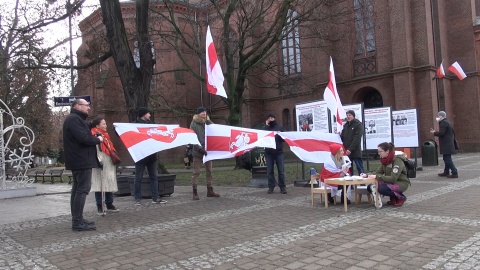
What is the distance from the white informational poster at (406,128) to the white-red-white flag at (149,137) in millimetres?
9513

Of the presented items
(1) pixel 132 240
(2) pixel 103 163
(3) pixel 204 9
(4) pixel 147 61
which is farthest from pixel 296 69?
(1) pixel 132 240

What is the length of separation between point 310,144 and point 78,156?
5.33 meters

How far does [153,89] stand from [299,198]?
18600 mm

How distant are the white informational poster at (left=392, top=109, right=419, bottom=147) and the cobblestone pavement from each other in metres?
6.64

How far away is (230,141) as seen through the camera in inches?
388

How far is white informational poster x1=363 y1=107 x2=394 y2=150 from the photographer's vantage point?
1436 cm

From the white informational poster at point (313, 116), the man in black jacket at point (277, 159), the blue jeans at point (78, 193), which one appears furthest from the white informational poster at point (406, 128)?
the blue jeans at point (78, 193)

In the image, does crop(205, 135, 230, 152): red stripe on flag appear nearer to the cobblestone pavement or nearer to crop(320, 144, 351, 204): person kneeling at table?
the cobblestone pavement

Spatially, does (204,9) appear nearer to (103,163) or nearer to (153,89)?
(153,89)

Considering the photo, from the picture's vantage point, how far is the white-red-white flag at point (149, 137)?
27.6 feet

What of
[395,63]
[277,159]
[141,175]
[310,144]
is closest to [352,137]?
[310,144]

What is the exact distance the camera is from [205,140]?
9680mm

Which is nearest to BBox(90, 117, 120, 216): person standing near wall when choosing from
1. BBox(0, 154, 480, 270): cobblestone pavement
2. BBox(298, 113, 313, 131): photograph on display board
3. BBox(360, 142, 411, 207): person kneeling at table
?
BBox(0, 154, 480, 270): cobblestone pavement

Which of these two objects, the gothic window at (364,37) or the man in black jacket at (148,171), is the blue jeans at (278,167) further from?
the gothic window at (364,37)
